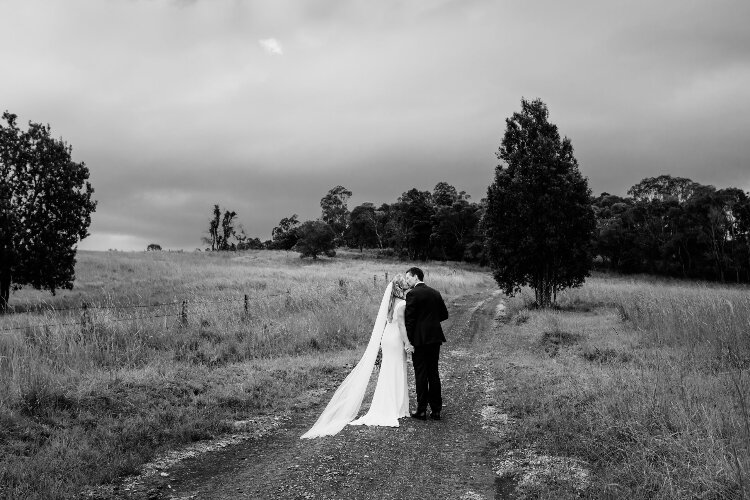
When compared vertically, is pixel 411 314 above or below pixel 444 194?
below

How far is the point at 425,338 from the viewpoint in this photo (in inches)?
349

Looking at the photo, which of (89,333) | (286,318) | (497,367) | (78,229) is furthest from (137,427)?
(78,229)

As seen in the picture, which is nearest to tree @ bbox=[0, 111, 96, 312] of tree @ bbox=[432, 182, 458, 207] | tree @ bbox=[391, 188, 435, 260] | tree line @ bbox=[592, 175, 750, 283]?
tree line @ bbox=[592, 175, 750, 283]

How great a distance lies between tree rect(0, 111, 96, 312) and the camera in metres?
27.8

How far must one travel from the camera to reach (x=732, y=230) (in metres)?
60.9

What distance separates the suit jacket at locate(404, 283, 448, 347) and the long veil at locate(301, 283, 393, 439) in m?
0.57

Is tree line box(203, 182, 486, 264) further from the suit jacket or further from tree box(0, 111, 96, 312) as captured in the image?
the suit jacket

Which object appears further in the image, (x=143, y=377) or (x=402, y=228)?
(x=402, y=228)

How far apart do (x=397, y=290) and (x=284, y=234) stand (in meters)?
115

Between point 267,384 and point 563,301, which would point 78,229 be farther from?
point 563,301

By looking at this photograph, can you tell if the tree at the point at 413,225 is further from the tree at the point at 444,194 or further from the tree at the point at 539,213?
the tree at the point at 539,213

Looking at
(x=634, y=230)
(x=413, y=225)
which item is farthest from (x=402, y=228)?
(x=634, y=230)

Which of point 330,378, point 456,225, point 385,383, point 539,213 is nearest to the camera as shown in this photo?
point 385,383

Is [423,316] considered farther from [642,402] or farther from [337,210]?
[337,210]
